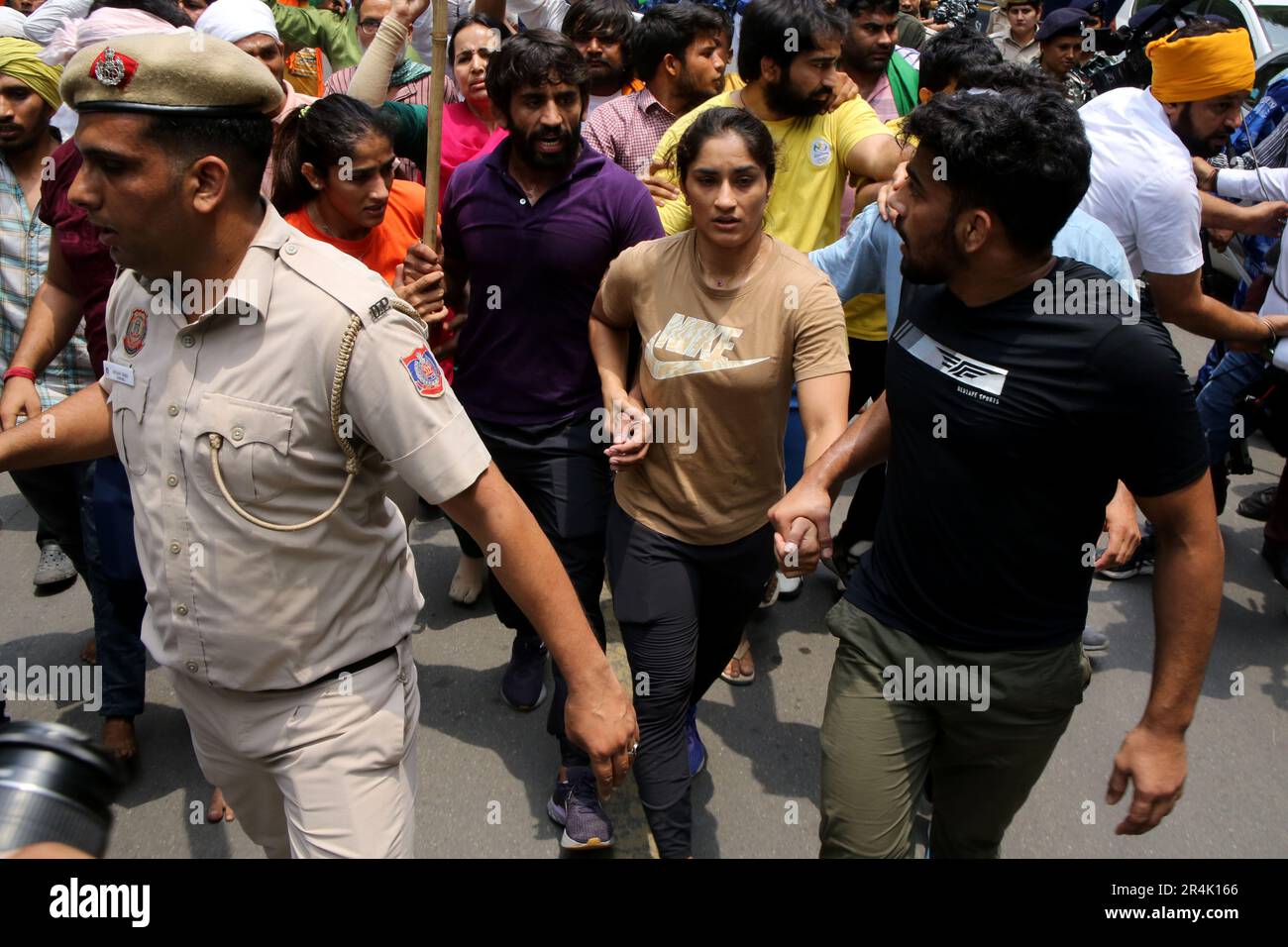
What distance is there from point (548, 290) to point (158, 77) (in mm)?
1690

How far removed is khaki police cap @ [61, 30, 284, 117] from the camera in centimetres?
188

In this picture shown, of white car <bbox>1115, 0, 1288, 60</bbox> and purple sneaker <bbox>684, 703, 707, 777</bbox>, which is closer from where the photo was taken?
purple sneaker <bbox>684, 703, 707, 777</bbox>

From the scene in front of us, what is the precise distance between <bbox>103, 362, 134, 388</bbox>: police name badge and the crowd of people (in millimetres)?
12

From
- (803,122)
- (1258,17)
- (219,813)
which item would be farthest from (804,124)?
(1258,17)

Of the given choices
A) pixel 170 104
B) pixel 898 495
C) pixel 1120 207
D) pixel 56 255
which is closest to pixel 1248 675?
pixel 1120 207

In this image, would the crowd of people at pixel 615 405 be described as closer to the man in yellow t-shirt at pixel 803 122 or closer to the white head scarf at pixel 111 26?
the man in yellow t-shirt at pixel 803 122

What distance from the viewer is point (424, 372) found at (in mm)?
2006

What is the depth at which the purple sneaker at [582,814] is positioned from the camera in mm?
3320

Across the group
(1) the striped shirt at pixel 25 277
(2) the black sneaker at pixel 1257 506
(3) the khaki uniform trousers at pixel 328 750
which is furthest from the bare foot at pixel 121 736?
(2) the black sneaker at pixel 1257 506

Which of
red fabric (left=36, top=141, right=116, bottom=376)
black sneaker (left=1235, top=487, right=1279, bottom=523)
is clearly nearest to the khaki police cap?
red fabric (left=36, top=141, right=116, bottom=376)

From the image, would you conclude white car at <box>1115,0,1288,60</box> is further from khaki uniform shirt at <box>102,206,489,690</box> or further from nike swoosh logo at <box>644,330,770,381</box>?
khaki uniform shirt at <box>102,206,489,690</box>

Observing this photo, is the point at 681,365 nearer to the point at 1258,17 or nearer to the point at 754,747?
the point at 754,747

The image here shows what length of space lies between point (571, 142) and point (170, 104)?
1.72 meters

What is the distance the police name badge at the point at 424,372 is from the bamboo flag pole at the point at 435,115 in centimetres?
118
